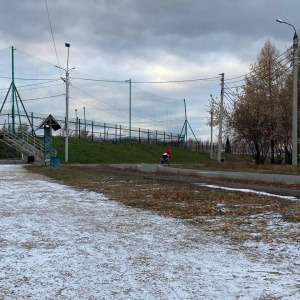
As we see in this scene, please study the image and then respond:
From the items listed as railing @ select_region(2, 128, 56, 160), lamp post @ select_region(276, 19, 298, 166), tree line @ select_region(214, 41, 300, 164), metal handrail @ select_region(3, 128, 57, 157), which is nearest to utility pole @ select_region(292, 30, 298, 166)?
lamp post @ select_region(276, 19, 298, 166)

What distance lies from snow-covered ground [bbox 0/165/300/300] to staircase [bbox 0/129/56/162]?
3080 centimetres

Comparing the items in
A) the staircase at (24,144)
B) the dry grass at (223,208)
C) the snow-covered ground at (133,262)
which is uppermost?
the staircase at (24,144)

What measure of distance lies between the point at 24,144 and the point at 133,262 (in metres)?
35.8

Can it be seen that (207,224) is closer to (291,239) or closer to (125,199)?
(291,239)

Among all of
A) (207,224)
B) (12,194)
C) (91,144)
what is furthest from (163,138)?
(207,224)

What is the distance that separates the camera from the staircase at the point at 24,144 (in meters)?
37.7

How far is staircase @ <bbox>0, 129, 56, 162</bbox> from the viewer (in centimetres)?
3769

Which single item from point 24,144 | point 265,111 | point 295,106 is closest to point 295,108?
point 295,106

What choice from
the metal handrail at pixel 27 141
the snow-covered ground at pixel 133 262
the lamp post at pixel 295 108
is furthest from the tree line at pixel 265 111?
the snow-covered ground at pixel 133 262

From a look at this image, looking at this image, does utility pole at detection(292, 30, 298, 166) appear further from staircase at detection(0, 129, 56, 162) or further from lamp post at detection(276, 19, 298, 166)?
staircase at detection(0, 129, 56, 162)

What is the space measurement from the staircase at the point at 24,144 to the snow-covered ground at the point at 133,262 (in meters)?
30.8

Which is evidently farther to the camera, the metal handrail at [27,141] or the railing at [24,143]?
the metal handrail at [27,141]

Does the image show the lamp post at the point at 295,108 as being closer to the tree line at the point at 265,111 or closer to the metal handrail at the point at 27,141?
the tree line at the point at 265,111

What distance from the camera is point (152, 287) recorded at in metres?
4.08
